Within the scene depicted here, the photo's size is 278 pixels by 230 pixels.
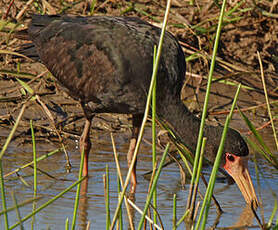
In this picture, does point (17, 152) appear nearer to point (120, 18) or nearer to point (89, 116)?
point (89, 116)

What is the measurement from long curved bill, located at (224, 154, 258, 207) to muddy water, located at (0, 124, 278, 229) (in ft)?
0.31

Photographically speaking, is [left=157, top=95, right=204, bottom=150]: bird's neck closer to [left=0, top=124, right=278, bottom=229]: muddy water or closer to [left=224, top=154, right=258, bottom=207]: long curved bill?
[left=224, top=154, right=258, bottom=207]: long curved bill

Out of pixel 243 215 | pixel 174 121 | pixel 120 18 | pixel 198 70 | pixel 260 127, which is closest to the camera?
pixel 243 215

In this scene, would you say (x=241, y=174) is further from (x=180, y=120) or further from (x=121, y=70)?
(x=121, y=70)

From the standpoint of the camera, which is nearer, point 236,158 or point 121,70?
point 236,158

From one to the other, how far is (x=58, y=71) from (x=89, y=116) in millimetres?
505

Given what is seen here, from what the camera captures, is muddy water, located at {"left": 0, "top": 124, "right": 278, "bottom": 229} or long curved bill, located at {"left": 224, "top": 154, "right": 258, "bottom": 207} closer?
muddy water, located at {"left": 0, "top": 124, "right": 278, "bottom": 229}

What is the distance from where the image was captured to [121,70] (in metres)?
4.93

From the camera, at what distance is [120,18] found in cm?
545

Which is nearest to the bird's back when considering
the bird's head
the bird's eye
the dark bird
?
the dark bird

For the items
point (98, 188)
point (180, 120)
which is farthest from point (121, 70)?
point (98, 188)

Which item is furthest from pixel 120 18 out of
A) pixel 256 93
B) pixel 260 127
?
pixel 256 93

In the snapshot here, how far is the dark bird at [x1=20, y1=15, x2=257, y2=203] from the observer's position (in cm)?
482

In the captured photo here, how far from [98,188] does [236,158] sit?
1.18m
